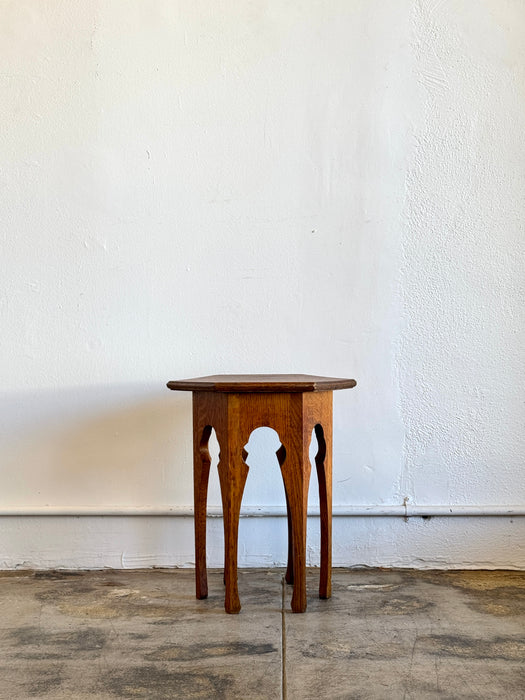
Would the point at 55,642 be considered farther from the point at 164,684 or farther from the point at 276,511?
the point at 276,511

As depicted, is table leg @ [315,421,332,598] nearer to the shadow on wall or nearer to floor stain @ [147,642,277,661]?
floor stain @ [147,642,277,661]

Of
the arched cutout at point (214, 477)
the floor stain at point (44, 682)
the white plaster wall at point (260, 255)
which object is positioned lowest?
the floor stain at point (44, 682)

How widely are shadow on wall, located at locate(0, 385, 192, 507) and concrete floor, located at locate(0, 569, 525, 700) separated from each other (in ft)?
0.95

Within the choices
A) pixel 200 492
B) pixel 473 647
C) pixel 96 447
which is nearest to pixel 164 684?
pixel 200 492

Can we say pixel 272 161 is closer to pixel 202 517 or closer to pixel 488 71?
pixel 488 71

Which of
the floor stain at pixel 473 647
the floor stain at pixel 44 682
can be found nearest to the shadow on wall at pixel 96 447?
the floor stain at pixel 44 682

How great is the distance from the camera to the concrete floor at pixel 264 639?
141cm

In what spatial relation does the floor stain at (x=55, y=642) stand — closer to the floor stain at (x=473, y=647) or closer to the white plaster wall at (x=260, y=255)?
the white plaster wall at (x=260, y=255)

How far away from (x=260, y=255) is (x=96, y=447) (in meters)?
0.89

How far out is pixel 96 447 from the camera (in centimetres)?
235

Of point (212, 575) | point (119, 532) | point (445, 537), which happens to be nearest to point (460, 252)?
point (445, 537)

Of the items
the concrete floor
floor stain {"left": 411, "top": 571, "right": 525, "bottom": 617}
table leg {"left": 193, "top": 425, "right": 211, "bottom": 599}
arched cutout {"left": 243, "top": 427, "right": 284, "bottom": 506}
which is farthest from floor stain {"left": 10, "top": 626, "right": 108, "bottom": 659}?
floor stain {"left": 411, "top": 571, "right": 525, "bottom": 617}

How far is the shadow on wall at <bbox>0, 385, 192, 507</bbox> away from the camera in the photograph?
2338 millimetres

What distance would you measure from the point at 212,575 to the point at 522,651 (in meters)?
1.02
